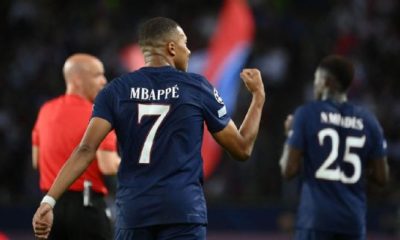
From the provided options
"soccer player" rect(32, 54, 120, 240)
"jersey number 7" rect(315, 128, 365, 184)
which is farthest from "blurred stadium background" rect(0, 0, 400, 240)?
"jersey number 7" rect(315, 128, 365, 184)

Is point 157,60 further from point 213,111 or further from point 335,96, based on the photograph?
point 335,96

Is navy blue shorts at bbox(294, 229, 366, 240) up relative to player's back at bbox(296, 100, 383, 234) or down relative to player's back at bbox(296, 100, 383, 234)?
down

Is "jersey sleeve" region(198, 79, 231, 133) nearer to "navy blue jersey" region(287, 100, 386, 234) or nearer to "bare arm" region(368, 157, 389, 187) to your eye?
"navy blue jersey" region(287, 100, 386, 234)

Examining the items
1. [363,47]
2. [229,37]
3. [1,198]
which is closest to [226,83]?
[229,37]

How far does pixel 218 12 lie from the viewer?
17.9m

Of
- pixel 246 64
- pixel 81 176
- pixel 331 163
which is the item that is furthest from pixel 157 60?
pixel 246 64

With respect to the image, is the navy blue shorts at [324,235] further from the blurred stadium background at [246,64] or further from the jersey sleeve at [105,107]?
the blurred stadium background at [246,64]

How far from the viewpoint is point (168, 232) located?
574 cm

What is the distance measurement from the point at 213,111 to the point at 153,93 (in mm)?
357

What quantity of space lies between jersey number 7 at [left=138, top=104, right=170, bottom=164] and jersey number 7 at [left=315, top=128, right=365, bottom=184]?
6.71ft

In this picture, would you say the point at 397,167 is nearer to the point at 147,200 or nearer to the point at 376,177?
the point at 376,177

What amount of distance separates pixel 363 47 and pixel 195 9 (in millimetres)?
2955

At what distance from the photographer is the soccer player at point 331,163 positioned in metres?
7.55

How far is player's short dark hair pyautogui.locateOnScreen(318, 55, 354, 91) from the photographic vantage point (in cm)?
775
